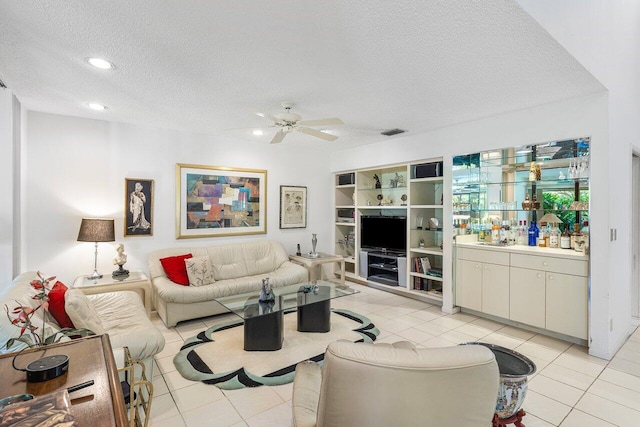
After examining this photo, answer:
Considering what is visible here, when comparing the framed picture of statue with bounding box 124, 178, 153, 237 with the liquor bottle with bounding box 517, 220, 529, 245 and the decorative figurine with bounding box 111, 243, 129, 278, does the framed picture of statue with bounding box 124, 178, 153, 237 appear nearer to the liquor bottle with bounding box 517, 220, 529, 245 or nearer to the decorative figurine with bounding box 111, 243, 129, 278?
the decorative figurine with bounding box 111, 243, 129, 278

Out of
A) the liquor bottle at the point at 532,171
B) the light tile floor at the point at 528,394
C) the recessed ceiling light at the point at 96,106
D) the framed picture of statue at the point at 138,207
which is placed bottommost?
the light tile floor at the point at 528,394

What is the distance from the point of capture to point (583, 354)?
121 inches

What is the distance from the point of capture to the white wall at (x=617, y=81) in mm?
2377

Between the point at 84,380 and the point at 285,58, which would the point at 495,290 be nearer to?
the point at 285,58

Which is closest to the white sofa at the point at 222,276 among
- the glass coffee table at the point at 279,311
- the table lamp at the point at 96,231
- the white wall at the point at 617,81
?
the glass coffee table at the point at 279,311

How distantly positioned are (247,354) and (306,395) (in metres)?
1.63

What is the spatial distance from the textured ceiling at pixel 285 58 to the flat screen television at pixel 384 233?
1.94 m

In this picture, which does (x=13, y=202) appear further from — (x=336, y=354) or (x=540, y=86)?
(x=540, y=86)

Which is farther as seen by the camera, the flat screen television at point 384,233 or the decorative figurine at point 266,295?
the flat screen television at point 384,233

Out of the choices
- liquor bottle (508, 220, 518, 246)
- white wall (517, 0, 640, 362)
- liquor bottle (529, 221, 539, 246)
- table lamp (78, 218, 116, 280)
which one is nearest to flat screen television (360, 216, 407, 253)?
liquor bottle (508, 220, 518, 246)

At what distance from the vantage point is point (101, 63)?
2406 mm

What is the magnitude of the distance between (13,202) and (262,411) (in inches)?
120

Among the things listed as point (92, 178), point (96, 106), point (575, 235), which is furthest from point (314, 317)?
point (96, 106)

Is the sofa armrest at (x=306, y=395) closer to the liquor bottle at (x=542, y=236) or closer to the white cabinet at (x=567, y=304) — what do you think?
the white cabinet at (x=567, y=304)
